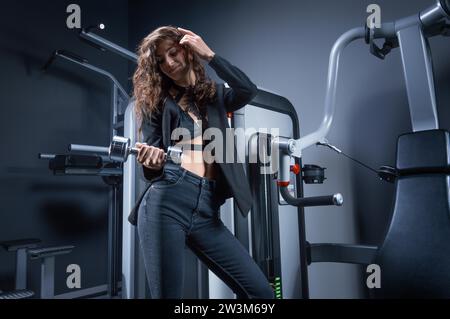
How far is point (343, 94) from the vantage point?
2010 millimetres

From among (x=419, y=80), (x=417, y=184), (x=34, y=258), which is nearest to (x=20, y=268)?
(x=34, y=258)

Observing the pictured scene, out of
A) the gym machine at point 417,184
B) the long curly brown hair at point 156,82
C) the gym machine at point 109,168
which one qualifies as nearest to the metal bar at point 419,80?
the gym machine at point 417,184

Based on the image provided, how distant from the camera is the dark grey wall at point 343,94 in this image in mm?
1838

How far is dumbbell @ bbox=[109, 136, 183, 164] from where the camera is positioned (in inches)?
40.3

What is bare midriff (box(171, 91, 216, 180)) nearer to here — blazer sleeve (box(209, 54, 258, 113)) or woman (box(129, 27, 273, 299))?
woman (box(129, 27, 273, 299))

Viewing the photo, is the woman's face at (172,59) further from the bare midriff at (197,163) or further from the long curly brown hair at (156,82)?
the bare midriff at (197,163)

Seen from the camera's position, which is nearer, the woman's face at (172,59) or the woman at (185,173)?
the woman at (185,173)

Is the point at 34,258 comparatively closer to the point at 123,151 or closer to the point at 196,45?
the point at 123,151

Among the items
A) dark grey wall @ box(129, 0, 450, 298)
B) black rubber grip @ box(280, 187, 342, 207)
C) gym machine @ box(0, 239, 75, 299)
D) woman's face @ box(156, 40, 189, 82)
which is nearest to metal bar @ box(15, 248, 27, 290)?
gym machine @ box(0, 239, 75, 299)

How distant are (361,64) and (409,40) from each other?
568mm

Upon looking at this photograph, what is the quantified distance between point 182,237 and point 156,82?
54 centimetres

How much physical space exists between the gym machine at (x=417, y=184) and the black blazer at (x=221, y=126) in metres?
0.28
